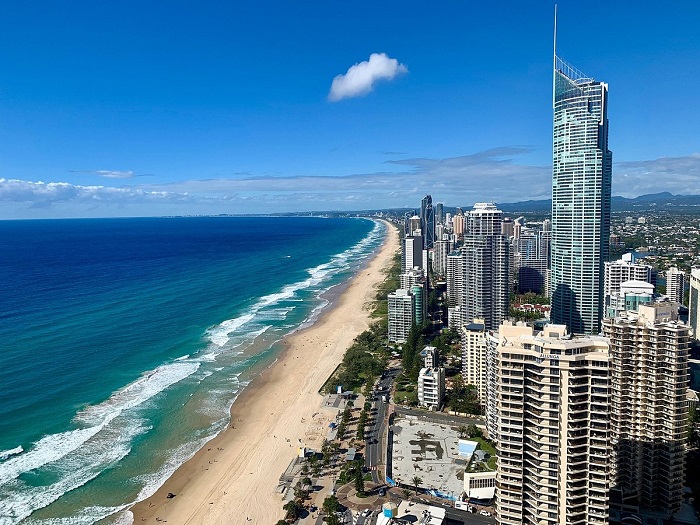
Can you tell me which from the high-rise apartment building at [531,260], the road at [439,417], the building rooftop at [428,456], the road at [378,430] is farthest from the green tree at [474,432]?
the high-rise apartment building at [531,260]

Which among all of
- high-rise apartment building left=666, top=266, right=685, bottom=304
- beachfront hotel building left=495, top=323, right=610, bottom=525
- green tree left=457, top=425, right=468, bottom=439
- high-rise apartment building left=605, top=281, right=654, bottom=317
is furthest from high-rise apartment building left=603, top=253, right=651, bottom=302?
beachfront hotel building left=495, top=323, right=610, bottom=525

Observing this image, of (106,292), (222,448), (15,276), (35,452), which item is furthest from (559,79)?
(15,276)

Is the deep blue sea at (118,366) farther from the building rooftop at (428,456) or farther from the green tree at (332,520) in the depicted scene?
the building rooftop at (428,456)

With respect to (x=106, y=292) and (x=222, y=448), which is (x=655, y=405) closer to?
(x=222, y=448)

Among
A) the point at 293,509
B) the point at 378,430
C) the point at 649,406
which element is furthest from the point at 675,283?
the point at 293,509

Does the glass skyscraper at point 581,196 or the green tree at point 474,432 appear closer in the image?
the green tree at point 474,432

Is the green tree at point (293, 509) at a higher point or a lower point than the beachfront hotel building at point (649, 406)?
lower

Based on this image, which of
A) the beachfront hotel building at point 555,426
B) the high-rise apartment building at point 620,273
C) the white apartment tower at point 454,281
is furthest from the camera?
the white apartment tower at point 454,281

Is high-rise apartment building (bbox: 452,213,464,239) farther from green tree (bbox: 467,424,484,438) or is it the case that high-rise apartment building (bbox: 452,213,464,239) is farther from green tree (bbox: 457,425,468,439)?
green tree (bbox: 467,424,484,438)
